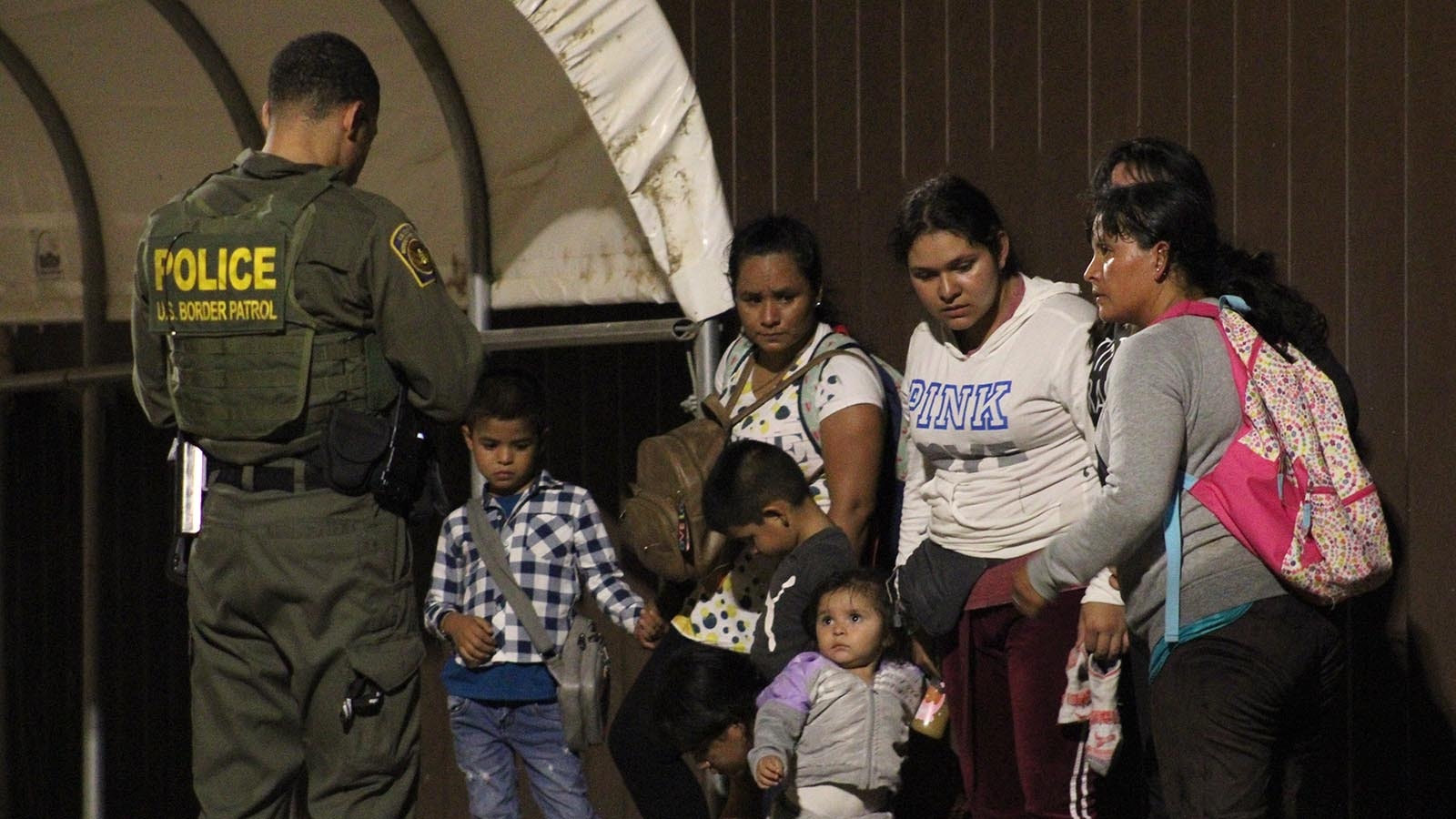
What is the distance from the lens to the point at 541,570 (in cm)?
553

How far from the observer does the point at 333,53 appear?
14.3ft

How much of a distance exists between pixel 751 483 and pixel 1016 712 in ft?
3.01

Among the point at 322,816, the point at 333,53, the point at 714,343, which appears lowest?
the point at 322,816

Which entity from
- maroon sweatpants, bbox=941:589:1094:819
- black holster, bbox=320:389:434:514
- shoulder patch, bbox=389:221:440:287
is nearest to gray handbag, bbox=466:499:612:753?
maroon sweatpants, bbox=941:589:1094:819

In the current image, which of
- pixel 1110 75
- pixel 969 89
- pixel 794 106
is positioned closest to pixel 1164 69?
pixel 1110 75

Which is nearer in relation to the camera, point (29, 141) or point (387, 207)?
point (387, 207)

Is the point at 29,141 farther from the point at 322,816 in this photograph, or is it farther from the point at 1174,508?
the point at 1174,508

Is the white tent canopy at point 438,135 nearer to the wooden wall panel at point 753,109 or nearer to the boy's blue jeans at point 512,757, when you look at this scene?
the wooden wall panel at point 753,109

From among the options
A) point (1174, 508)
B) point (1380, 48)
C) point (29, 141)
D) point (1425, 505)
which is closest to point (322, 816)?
point (1174, 508)

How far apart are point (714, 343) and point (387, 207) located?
1.45 metres

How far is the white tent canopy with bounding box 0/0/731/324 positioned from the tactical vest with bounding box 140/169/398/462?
1305 mm

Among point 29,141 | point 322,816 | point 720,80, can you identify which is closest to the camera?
point 322,816

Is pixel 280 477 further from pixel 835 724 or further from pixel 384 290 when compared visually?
pixel 835 724

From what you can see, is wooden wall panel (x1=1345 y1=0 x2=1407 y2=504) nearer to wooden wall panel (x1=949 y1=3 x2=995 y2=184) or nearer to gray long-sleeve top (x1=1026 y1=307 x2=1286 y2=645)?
wooden wall panel (x1=949 y1=3 x2=995 y2=184)
